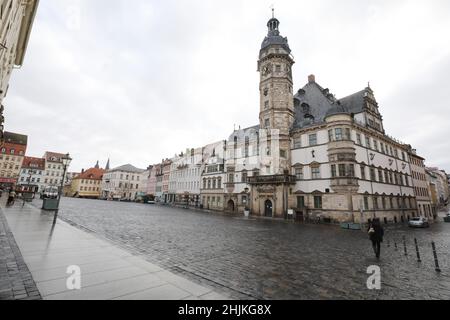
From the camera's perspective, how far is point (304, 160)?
32.2 meters

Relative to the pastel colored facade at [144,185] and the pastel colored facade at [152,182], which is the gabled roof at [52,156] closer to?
the pastel colored facade at [144,185]

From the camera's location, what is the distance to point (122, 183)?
82.8 m

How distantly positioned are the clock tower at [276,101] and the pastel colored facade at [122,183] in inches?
2582

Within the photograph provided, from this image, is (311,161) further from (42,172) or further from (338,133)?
(42,172)

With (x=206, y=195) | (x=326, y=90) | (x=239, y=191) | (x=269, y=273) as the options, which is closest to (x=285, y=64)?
(x=326, y=90)

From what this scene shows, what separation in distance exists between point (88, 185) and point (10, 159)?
31.9 metres

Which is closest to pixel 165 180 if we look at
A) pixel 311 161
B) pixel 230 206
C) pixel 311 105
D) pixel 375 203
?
pixel 230 206

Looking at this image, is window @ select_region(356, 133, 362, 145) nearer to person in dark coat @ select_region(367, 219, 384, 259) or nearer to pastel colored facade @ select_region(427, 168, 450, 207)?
person in dark coat @ select_region(367, 219, 384, 259)

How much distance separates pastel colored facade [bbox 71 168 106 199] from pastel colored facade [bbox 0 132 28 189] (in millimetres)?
27802

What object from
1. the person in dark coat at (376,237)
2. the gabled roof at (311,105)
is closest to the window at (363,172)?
the gabled roof at (311,105)

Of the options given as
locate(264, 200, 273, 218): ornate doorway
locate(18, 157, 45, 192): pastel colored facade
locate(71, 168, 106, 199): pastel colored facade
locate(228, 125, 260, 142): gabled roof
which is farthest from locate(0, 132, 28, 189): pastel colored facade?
locate(264, 200, 273, 218): ornate doorway
